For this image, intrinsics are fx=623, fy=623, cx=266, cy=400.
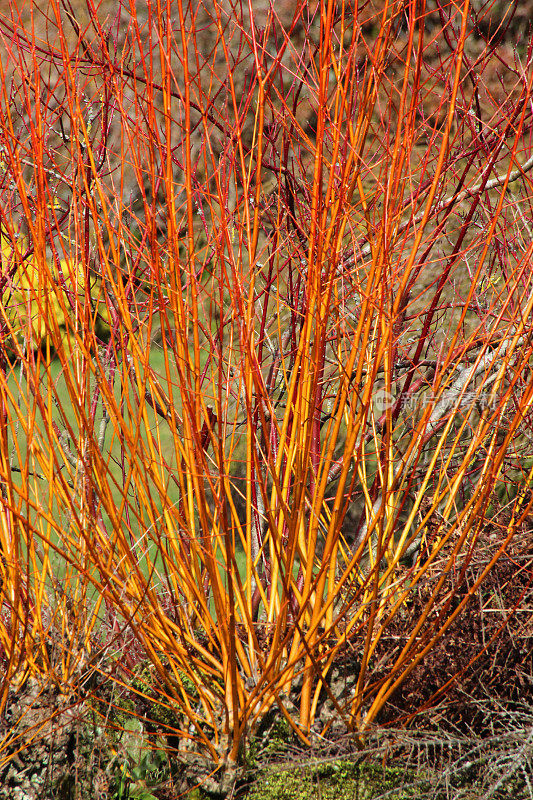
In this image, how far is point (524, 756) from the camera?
125 cm

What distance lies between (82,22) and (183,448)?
546cm

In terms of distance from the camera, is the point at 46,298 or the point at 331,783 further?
the point at 331,783

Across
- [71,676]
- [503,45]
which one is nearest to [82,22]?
[503,45]

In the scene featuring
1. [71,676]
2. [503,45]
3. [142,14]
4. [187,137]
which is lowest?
[71,676]

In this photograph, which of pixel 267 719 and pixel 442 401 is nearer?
pixel 267 719

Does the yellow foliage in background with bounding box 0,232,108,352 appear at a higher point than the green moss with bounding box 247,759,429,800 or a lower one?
higher

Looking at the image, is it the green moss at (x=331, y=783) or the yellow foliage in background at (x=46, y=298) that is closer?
the yellow foliage in background at (x=46, y=298)

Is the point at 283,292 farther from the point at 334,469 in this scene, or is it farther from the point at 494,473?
the point at 494,473

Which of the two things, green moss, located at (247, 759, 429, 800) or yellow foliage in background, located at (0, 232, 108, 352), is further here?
green moss, located at (247, 759, 429, 800)

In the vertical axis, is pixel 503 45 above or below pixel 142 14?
below

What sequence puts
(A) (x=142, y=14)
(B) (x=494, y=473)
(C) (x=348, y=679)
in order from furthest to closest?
1. (A) (x=142, y=14)
2. (C) (x=348, y=679)
3. (B) (x=494, y=473)

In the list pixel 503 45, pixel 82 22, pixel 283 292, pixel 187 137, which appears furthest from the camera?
pixel 82 22

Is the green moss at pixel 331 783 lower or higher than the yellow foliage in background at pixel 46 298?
lower

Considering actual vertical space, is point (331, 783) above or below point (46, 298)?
below
